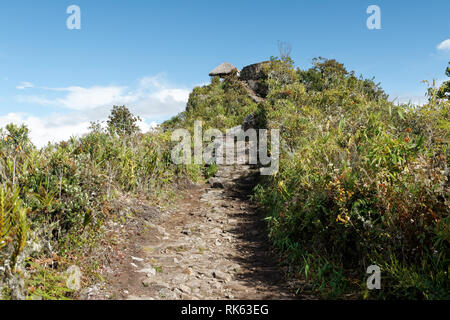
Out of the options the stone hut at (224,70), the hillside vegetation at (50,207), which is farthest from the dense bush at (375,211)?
the stone hut at (224,70)

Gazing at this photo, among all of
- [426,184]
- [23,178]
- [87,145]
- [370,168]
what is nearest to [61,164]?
[23,178]

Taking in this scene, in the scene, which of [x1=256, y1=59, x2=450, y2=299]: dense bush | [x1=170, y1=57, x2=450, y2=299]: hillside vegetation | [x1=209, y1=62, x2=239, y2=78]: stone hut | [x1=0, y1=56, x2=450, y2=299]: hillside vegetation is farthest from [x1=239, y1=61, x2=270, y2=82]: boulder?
[x1=256, y1=59, x2=450, y2=299]: dense bush

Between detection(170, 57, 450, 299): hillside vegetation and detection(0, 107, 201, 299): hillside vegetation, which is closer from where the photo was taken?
detection(0, 107, 201, 299): hillside vegetation

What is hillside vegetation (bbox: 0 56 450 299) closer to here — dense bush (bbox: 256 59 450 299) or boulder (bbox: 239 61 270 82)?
dense bush (bbox: 256 59 450 299)

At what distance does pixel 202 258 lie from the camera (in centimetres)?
607

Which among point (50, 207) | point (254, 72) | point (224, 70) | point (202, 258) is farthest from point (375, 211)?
point (224, 70)

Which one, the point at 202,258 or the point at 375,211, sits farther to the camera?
the point at 202,258

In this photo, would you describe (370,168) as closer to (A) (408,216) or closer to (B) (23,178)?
(A) (408,216)

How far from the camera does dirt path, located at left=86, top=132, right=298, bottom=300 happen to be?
4.69 m

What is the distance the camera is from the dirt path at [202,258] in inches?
185

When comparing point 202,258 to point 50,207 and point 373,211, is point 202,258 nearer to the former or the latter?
point 50,207

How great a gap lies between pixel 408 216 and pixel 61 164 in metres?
5.58
